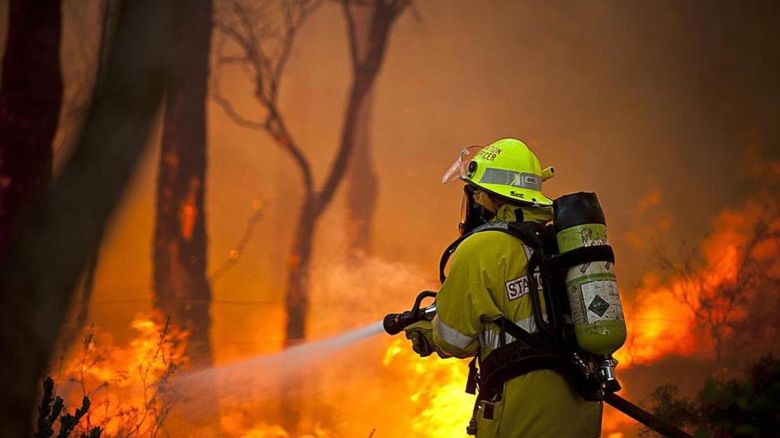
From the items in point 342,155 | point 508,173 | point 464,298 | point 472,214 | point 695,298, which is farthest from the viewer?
point 695,298

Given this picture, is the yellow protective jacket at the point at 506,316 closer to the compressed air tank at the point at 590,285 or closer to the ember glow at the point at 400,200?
the compressed air tank at the point at 590,285

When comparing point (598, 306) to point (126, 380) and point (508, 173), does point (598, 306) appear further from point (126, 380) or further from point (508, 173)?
point (126, 380)

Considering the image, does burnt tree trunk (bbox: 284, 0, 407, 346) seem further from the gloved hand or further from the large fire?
the gloved hand

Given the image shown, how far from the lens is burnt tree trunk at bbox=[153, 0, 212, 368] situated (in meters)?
4.97

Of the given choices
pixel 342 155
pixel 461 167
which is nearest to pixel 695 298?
pixel 342 155

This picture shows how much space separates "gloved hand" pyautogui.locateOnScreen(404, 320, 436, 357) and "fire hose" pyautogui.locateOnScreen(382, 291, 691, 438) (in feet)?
0.06

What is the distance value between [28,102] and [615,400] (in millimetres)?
3566

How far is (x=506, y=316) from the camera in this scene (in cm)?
296

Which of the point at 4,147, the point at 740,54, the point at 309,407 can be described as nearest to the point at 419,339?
the point at 309,407

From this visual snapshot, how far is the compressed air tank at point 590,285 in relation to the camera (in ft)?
9.30

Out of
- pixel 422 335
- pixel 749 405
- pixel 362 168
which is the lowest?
pixel 749 405

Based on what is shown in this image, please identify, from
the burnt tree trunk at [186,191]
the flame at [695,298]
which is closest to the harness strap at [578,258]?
the burnt tree trunk at [186,191]

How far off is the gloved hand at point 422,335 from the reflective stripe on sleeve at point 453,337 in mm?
273

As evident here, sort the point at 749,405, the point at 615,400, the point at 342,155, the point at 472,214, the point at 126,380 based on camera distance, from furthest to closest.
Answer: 1. the point at 342,155
2. the point at 126,380
3. the point at 472,214
4. the point at 615,400
5. the point at 749,405
